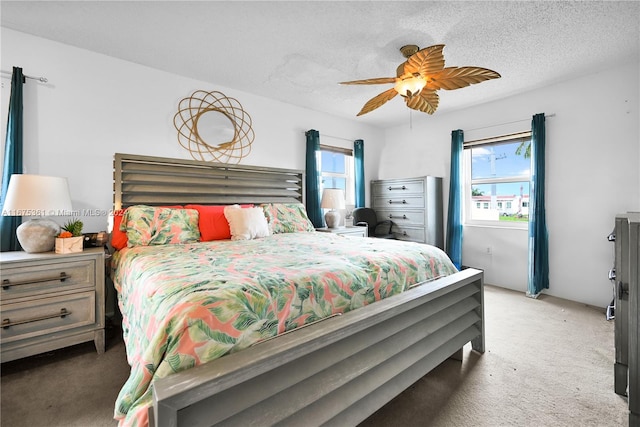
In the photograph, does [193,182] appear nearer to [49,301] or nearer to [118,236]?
[118,236]

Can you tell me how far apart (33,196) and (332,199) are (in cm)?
288

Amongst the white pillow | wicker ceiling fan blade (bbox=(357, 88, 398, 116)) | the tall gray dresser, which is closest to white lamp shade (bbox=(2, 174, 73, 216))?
the white pillow

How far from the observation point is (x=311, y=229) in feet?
11.1

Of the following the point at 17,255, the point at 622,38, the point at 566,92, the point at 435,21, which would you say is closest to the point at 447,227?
the point at 566,92

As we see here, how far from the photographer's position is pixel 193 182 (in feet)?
10.3

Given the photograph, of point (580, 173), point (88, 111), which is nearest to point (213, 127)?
point (88, 111)

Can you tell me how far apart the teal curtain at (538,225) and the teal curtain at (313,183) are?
2649 millimetres

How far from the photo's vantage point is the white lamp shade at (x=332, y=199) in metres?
3.88

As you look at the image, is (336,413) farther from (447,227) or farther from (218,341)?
(447,227)

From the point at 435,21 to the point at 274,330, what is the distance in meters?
2.46

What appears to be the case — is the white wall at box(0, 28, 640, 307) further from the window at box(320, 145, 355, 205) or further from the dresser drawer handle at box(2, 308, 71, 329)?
the dresser drawer handle at box(2, 308, 71, 329)

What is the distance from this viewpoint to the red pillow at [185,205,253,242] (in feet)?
8.68

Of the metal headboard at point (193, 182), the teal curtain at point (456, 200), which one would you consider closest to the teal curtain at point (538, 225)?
the teal curtain at point (456, 200)

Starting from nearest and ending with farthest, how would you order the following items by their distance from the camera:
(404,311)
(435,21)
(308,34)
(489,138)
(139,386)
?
1. (139,386)
2. (404,311)
3. (435,21)
4. (308,34)
5. (489,138)
